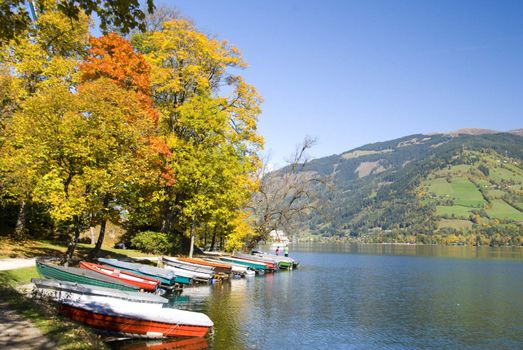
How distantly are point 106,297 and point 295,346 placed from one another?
867cm

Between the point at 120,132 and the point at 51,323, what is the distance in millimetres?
15110

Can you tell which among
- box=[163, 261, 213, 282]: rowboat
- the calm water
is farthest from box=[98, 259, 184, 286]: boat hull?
box=[163, 261, 213, 282]: rowboat

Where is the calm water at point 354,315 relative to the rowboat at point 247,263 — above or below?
below

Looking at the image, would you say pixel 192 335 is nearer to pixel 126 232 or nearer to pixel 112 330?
pixel 112 330

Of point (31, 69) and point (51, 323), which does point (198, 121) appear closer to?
point (31, 69)

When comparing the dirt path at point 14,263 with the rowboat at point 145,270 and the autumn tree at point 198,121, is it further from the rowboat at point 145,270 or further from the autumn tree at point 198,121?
the autumn tree at point 198,121

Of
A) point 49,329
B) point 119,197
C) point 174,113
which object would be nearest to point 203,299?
point 119,197

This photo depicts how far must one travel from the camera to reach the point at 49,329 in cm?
1248

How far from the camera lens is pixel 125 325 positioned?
17.2 meters

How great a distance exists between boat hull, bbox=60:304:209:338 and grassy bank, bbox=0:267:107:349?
907 millimetres

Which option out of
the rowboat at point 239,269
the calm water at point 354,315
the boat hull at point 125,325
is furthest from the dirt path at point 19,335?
the rowboat at point 239,269

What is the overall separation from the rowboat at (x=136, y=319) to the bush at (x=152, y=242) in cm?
2223

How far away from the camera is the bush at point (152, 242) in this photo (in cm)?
3988

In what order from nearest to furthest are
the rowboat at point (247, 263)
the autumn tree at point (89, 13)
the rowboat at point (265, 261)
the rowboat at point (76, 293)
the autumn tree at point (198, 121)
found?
1. the autumn tree at point (89, 13)
2. the rowboat at point (76, 293)
3. the autumn tree at point (198, 121)
4. the rowboat at point (247, 263)
5. the rowboat at point (265, 261)
